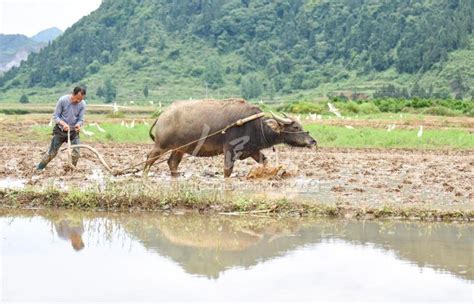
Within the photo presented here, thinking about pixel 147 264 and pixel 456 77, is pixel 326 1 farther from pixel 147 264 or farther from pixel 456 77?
pixel 147 264

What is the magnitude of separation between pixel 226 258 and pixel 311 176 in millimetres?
5899

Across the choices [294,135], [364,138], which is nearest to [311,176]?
[294,135]

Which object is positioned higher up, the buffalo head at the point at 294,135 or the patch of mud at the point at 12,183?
the buffalo head at the point at 294,135

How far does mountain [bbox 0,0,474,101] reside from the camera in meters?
76.0

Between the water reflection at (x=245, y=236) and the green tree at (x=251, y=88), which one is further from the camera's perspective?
the green tree at (x=251, y=88)

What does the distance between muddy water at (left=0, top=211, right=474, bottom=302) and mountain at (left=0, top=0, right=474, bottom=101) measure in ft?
206

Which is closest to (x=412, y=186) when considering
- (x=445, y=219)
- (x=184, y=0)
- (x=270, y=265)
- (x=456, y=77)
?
(x=445, y=219)

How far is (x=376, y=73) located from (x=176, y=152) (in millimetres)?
71583

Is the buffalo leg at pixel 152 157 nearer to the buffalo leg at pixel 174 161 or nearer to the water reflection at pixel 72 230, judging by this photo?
the buffalo leg at pixel 174 161

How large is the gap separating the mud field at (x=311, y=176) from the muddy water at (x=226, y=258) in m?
1.39

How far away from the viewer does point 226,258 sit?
608 cm

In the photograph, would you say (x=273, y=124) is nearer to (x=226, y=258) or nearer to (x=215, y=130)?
(x=215, y=130)

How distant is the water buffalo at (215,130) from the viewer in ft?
35.3

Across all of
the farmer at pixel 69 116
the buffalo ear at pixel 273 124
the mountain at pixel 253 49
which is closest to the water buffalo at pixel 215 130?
the buffalo ear at pixel 273 124
